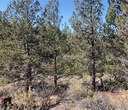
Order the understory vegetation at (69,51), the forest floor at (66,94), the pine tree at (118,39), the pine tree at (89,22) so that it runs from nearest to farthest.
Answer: the forest floor at (66,94), the pine tree at (118,39), the understory vegetation at (69,51), the pine tree at (89,22)

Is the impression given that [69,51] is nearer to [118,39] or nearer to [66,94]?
[66,94]

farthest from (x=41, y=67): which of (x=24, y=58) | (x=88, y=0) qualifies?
(x=88, y=0)

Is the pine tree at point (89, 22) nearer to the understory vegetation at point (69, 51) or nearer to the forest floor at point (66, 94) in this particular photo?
the understory vegetation at point (69, 51)

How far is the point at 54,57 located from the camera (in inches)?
1255

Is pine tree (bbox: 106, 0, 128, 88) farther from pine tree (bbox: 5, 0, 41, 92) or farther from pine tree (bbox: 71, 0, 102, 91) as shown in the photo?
pine tree (bbox: 5, 0, 41, 92)

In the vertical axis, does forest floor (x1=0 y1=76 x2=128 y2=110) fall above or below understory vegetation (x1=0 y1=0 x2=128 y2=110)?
below

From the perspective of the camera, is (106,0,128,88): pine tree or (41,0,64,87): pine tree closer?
(106,0,128,88): pine tree

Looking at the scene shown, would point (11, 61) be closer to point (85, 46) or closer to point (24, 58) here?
point (24, 58)

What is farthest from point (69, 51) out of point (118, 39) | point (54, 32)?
point (118, 39)

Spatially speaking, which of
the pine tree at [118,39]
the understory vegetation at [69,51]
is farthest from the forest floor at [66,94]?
the pine tree at [118,39]

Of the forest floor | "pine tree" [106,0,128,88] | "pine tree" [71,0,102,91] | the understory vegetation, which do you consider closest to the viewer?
the forest floor

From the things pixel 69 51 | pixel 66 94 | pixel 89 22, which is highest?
pixel 89 22

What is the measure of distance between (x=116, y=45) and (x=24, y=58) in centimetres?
963

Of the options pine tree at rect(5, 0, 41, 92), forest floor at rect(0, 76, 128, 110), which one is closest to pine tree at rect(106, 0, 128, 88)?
forest floor at rect(0, 76, 128, 110)
